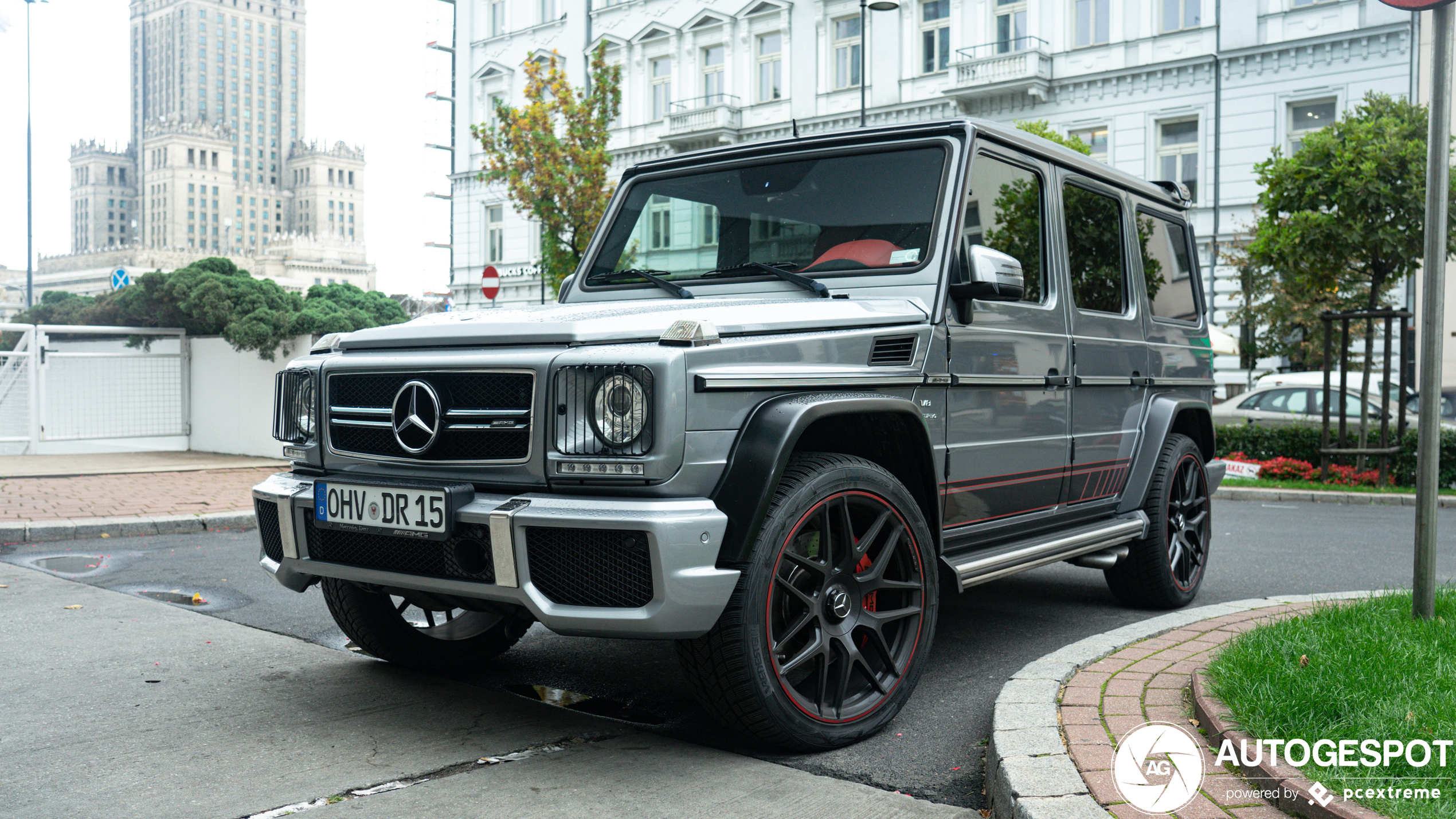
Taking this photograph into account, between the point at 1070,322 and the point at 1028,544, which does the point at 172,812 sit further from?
the point at 1070,322

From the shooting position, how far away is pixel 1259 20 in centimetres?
2573

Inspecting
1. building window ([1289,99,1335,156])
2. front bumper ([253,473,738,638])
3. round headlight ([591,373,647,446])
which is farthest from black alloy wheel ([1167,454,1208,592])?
building window ([1289,99,1335,156])

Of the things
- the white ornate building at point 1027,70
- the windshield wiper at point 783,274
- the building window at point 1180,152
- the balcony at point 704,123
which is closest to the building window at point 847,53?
the white ornate building at point 1027,70

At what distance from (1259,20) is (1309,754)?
2686 cm

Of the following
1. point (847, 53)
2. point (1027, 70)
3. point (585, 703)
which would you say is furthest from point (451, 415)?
point (847, 53)

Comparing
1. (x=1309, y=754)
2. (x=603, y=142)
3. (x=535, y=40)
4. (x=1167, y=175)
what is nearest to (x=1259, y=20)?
(x=1167, y=175)

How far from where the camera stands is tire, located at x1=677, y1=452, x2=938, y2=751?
3244mm

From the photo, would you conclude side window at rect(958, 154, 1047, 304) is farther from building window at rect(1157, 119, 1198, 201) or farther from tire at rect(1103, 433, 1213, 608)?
building window at rect(1157, 119, 1198, 201)

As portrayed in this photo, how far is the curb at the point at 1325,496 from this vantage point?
1175 cm

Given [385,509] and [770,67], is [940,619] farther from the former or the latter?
[770,67]

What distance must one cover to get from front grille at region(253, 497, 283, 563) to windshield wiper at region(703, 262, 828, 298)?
1.80m

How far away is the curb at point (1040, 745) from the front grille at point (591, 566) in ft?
3.47

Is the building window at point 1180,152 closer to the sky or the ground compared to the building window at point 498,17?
closer to the ground

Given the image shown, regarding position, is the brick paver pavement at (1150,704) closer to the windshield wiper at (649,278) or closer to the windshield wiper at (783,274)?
the windshield wiper at (783,274)
